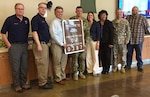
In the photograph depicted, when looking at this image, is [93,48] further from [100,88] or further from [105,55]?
[100,88]

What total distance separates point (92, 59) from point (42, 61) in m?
1.32

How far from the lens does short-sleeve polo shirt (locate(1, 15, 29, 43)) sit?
387 cm

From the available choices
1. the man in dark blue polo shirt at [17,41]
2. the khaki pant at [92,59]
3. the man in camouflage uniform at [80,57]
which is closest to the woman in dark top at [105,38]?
the khaki pant at [92,59]

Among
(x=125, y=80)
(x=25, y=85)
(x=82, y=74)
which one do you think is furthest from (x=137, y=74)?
(x=25, y=85)

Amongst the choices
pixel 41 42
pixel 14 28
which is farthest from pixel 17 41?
pixel 41 42

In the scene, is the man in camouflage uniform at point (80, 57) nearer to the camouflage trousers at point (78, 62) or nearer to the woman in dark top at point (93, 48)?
the camouflage trousers at point (78, 62)

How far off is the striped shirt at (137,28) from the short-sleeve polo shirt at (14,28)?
2.62 meters

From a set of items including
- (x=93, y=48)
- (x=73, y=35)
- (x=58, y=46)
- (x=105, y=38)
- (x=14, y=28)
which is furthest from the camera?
(x=105, y=38)

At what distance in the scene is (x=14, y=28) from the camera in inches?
152

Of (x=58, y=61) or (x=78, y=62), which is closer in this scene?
(x=58, y=61)

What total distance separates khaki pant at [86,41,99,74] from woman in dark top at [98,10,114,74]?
261 millimetres

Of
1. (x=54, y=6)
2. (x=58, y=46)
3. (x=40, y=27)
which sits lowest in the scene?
(x=58, y=46)

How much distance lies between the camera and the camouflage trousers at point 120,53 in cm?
514

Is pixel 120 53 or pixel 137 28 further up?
A: pixel 137 28
